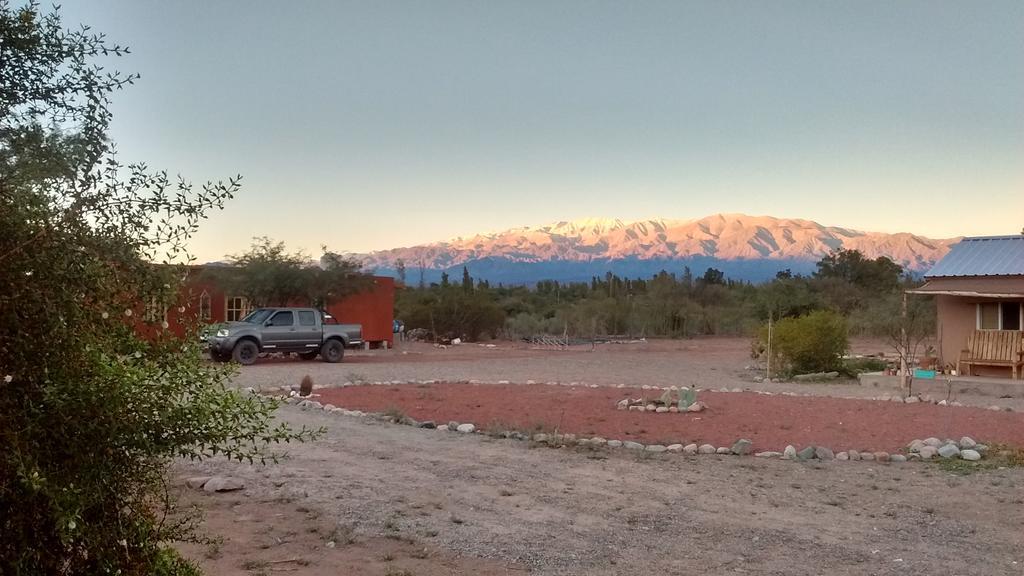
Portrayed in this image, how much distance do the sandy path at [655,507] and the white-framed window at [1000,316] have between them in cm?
1302

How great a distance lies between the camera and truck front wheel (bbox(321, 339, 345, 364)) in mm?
26281

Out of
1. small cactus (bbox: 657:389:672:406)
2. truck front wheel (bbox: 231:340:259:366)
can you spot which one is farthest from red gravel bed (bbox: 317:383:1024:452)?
truck front wheel (bbox: 231:340:259:366)

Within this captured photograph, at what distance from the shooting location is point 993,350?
2036 cm

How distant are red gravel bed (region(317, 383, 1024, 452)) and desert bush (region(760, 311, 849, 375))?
22.1 feet

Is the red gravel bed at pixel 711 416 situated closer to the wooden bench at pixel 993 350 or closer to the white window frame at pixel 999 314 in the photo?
the wooden bench at pixel 993 350

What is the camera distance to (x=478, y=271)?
13588 centimetres

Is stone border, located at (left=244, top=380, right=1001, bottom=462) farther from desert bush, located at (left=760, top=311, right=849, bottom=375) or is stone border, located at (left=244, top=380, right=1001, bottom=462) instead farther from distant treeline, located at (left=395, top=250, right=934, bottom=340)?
distant treeline, located at (left=395, top=250, right=934, bottom=340)

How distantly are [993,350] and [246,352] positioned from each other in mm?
19632

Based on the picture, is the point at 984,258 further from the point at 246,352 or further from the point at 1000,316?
the point at 246,352

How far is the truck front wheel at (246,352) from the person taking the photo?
24031 millimetres

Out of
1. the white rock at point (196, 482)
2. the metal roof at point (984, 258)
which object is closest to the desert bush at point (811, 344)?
the metal roof at point (984, 258)

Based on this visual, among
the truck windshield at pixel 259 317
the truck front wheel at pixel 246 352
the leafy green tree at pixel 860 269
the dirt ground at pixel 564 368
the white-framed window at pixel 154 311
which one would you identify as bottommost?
the dirt ground at pixel 564 368

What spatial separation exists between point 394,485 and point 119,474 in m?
5.53

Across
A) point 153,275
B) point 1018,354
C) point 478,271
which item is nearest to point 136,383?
point 153,275
